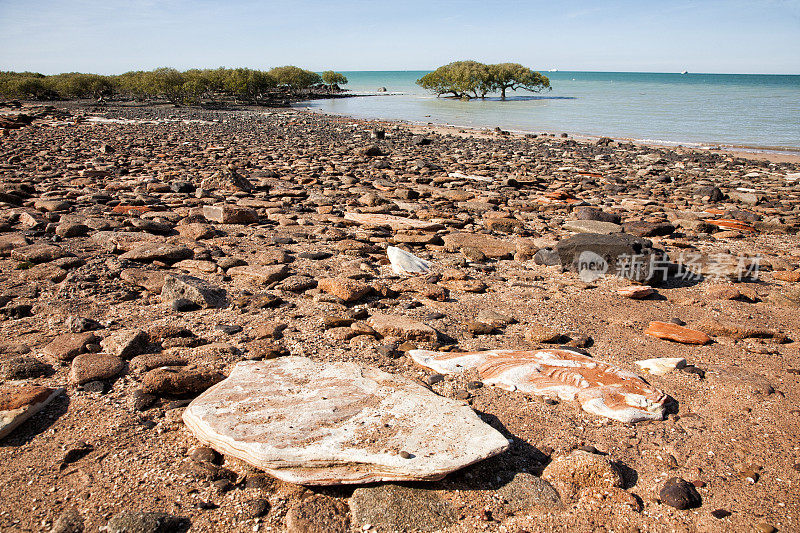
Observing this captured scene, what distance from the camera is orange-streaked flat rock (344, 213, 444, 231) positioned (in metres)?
7.04

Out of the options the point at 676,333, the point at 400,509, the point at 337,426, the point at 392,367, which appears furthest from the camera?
the point at 676,333

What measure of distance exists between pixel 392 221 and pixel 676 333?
4.06 m

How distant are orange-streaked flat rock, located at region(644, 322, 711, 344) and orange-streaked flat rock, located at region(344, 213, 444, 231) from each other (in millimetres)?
3332

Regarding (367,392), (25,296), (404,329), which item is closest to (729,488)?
(367,392)

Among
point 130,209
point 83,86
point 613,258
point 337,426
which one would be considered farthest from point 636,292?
point 83,86

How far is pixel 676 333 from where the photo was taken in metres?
4.12

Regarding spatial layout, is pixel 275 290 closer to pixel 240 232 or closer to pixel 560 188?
pixel 240 232

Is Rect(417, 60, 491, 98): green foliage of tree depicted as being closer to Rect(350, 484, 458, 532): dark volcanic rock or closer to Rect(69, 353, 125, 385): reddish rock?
Rect(69, 353, 125, 385): reddish rock

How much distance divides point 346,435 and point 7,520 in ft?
4.58

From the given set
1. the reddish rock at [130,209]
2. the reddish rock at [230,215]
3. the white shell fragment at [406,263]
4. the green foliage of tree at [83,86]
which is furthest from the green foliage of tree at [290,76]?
the white shell fragment at [406,263]

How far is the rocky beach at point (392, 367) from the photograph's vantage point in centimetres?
231

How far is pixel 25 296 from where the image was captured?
4473mm

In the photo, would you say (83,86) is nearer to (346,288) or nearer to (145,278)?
(145,278)

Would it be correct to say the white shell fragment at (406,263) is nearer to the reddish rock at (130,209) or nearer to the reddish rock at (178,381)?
the reddish rock at (178,381)
